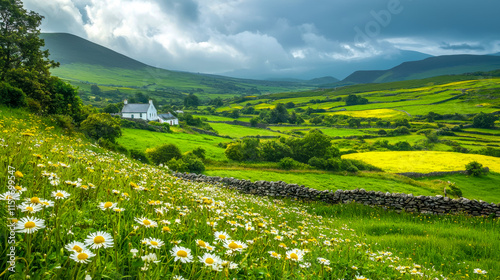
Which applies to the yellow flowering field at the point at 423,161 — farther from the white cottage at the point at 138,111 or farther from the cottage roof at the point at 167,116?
the white cottage at the point at 138,111

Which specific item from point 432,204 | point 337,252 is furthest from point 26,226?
point 432,204

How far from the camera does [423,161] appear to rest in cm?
4812

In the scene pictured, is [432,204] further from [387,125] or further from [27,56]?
[387,125]

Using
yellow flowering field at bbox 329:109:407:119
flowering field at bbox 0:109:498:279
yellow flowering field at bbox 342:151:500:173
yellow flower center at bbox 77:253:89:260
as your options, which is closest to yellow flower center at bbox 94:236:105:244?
flowering field at bbox 0:109:498:279

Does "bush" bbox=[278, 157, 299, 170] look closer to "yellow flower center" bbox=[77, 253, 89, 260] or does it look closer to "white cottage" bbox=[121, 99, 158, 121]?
"yellow flower center" bbox=[77, 253, 89, 260]

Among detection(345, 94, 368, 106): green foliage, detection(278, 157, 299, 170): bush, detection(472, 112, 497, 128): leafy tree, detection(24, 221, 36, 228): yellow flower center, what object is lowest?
detection(278, 157, 299, 170): bush

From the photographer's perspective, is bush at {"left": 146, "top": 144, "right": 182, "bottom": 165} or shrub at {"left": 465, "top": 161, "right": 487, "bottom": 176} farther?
shrub at {"left": 465, "top": 161, "right": 487, "bottom": 176}

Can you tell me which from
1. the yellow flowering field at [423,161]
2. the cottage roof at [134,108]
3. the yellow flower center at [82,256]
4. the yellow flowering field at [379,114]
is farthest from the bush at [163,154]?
the yellow flowering field at [379,114]

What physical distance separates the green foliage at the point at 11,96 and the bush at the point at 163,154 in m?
17.1

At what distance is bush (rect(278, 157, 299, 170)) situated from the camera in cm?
3725

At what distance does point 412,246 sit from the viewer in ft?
25.2

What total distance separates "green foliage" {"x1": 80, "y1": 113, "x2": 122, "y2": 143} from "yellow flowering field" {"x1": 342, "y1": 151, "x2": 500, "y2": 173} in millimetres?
42137

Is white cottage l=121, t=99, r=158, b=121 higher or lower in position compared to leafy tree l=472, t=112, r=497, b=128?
lower

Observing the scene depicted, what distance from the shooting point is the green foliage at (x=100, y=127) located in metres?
27.6
